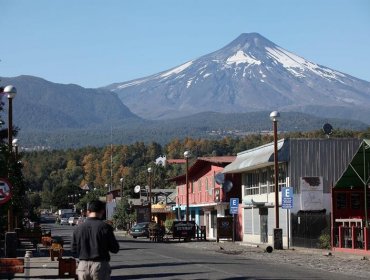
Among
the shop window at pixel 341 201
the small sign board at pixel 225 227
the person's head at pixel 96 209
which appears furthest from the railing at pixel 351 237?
the person's head at pixel 96 209

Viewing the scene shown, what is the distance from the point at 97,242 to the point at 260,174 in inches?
1758

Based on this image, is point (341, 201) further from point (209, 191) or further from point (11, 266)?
point (209, 191)

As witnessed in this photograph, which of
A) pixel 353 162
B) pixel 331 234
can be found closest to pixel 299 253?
pixel 331 234

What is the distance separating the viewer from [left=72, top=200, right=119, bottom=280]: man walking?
13367mm

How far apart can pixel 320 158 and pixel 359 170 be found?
383 inches

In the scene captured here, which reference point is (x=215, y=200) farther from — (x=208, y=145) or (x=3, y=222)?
(x=208, y=145)

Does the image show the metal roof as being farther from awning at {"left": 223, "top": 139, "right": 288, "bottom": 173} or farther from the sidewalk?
the sidewalk

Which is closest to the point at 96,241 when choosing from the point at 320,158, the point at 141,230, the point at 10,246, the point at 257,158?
the point at 10,246

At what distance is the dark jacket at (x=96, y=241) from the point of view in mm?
13367

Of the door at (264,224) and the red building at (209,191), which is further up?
the red building at (209,191)

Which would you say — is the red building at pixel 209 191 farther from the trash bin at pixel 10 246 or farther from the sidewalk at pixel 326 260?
the trash bin at pixel 10 246

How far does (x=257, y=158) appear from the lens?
180 feet

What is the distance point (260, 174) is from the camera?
5759cm

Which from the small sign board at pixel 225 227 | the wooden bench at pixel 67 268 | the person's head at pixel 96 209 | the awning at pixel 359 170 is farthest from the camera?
the small sign board at pixel 225 227
